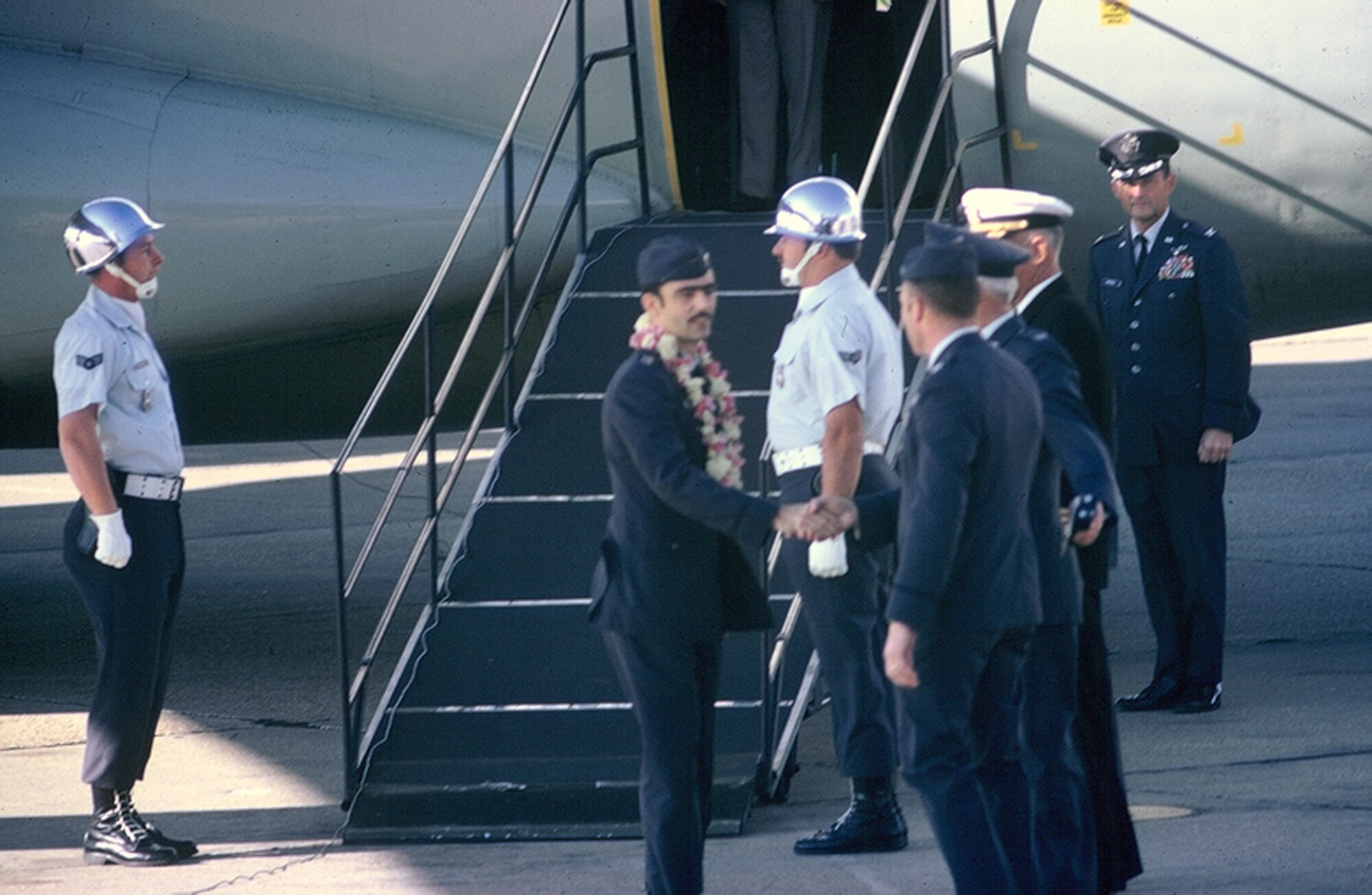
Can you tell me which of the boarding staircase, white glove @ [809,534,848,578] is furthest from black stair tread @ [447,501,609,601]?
white glove @ [809,534,848,578]

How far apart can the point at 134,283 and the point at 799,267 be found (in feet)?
6.45

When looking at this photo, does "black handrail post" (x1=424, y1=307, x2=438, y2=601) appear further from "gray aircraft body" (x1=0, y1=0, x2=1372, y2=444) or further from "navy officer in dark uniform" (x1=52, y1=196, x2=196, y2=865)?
"gray aircraft body" (x1=0, y1=0, x2=1372, y2=444)

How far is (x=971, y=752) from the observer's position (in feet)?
13.6

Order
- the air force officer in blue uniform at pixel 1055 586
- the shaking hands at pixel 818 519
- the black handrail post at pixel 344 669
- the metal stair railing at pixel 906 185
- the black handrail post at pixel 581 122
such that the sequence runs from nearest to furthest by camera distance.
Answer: the air force officer in blue uniform at pixel 1055 586 → the shaking hands at pixel 818 519 → the black handrail post at pixel 344 669 → the metal stair railing at pixel 906 185 → the black handrail post at pixel 581 122

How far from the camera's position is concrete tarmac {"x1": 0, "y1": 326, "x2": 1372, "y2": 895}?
5.28m

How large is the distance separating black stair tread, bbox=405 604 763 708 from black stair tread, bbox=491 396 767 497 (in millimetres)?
563

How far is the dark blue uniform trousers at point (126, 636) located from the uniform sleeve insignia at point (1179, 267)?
143 inches

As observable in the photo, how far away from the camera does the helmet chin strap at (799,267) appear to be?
5.41 meters

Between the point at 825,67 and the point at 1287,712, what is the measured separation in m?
3.65

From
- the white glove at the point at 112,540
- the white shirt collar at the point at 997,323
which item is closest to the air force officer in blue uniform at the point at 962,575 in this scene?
the white shirt collar at the point at 997,323

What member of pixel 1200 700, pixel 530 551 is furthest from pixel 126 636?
pixel 1200 700

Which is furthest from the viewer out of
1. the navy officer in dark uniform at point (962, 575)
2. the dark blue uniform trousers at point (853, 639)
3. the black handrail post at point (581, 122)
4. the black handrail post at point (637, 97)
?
the black handrail post at point (637, 97)

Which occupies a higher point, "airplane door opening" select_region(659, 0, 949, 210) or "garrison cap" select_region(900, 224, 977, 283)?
"garrison cap" select_region(900, 224, 977, 283)

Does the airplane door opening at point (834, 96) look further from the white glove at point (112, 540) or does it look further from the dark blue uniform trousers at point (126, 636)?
the white glove at point (112, 540)
